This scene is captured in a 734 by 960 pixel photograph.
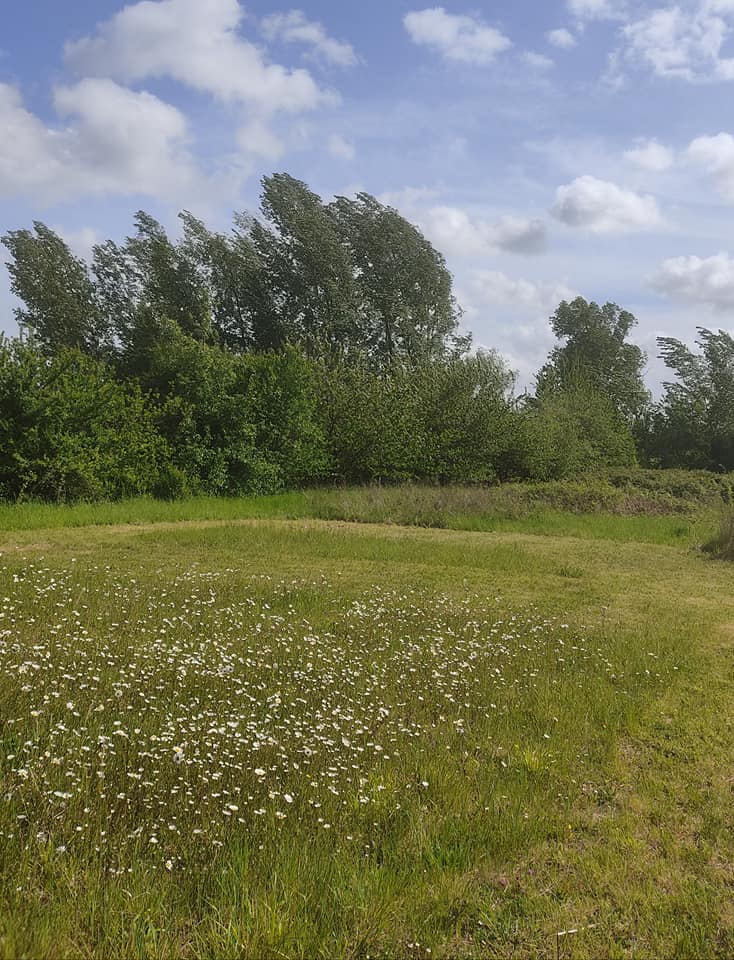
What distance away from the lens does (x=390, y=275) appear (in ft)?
133

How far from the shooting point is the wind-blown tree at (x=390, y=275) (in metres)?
40.3

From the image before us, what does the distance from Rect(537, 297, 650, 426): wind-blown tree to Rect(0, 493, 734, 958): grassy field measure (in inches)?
1609

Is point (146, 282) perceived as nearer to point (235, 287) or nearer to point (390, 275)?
point (235, 287)

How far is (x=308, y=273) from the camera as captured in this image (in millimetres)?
38594

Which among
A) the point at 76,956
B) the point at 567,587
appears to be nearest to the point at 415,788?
the point at 76,956

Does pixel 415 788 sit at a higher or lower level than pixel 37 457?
lower

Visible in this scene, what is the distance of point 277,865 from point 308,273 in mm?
37876

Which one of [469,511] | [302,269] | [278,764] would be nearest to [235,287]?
[302,269]

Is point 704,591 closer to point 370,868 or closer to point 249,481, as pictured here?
point 370,868

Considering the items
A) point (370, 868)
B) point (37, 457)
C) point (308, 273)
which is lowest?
point (370, 868)

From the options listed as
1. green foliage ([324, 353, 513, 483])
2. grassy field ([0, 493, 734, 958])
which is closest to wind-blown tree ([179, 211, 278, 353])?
→ green foliage ([324, 353, 513, 483])

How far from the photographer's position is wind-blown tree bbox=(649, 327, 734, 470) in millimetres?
41094

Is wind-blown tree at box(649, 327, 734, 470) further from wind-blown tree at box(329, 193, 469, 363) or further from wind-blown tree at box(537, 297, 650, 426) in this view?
wind-blown tree at box(329, 193, 469, 363)

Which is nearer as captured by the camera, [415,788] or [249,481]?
[415,788]
